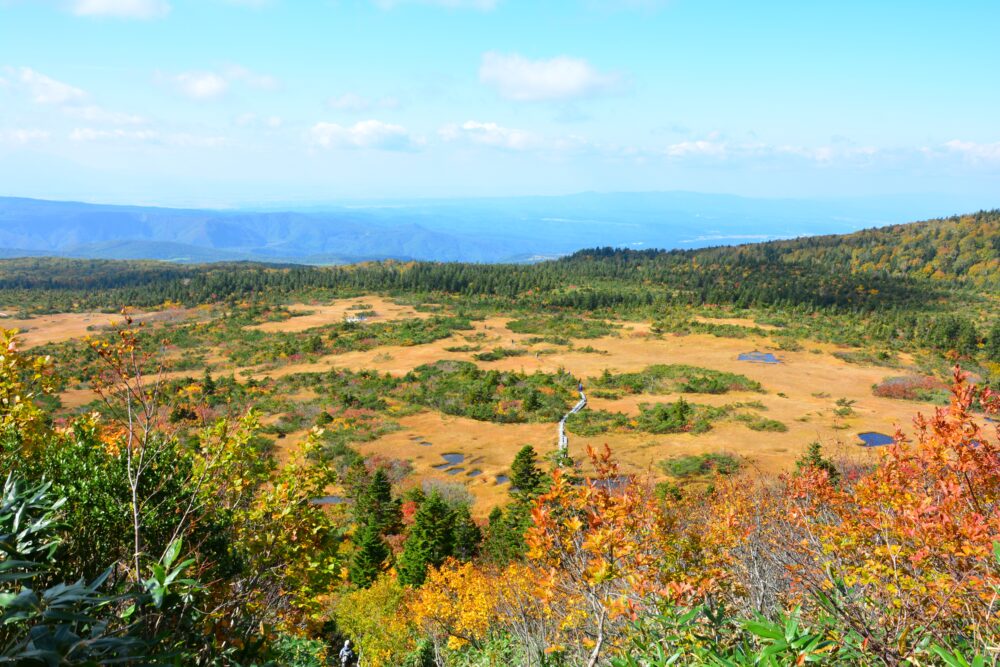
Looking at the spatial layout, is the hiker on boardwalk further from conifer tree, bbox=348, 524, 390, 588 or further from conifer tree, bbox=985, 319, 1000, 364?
conifer tree, bbox=985, 319, 1000, 364

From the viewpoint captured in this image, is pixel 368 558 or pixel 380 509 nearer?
pixel 368 558

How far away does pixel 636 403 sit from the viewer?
130 feet

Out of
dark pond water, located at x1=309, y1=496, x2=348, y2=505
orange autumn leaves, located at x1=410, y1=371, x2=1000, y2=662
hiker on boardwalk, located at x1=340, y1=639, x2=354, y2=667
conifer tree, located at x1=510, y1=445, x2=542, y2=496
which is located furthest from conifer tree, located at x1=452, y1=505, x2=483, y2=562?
orange autumn leaves, located at x1=410, y1=371, x2=1000, y2=662

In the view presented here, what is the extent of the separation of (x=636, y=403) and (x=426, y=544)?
25137 millimetres

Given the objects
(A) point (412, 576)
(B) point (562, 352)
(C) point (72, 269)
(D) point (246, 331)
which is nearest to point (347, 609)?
(A) point (412, 576)

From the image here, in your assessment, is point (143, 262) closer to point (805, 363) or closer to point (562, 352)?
point (562, 352)

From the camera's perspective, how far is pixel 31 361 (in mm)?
5422

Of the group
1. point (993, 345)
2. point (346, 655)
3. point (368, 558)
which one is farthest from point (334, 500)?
point (993, 345)

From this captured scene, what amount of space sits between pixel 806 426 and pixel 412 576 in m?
27.4

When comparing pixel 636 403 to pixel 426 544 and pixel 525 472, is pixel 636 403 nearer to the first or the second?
pixel 525 472

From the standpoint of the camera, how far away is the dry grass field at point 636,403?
29.2 metres

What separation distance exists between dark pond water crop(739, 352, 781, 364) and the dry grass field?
Answer: 0.87 m

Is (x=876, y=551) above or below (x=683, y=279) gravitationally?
below

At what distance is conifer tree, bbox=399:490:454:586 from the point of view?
1755cm
